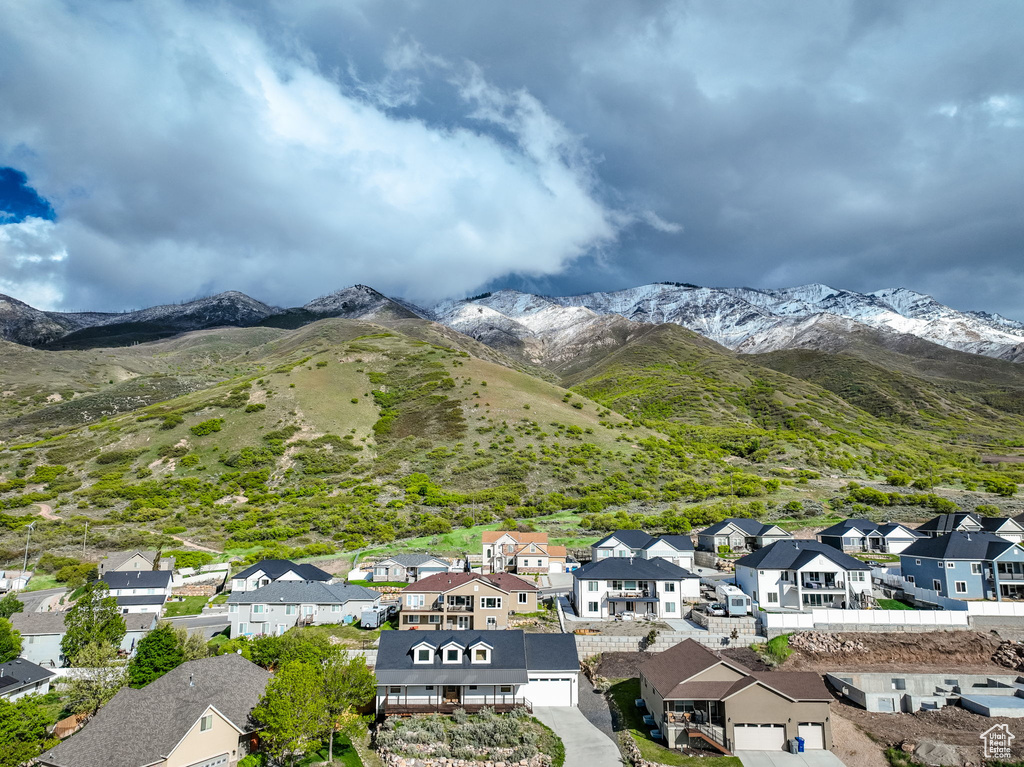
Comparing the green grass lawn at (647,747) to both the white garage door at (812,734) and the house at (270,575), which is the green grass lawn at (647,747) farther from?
the house at (270,575)

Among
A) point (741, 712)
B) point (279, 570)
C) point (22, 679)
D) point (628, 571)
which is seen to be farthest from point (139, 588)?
point (741, 712)

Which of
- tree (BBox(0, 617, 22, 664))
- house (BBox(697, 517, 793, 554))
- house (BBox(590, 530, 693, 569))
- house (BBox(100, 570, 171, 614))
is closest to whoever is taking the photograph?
tree (BBox(0, 617, 22, 664))

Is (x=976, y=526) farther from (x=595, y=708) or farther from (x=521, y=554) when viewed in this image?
(x=595, y=708)

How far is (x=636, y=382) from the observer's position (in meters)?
197

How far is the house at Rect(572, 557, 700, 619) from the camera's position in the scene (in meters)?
46.7

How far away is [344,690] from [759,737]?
21.1 m

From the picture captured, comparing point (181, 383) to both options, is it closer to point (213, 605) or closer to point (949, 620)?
point (213, 605)

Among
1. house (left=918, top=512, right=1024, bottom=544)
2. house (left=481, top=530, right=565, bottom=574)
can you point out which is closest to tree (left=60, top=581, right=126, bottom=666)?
house (left=481, top=530, right=565, bottom=574)

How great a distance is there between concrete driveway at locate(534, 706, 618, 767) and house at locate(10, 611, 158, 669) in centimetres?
2764

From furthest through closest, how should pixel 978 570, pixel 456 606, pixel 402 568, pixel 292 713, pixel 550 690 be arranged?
pixel 402 568 < pixel 978 570 < pixel 456 606 < pixel 550 690 < pixel 292 713

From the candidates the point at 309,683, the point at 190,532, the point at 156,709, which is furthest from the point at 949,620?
the point at 190,532

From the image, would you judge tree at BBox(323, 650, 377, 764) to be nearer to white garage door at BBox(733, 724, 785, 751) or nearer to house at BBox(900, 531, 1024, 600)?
white garage door at BBox(733, 724, 785, 751)

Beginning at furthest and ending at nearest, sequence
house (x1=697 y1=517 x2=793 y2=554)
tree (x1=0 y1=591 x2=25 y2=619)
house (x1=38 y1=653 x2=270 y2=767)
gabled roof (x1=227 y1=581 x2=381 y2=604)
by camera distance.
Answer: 1. house (x1=697 y1=517 x2=793 y2=554)
2. tree (x1=0 y1=591 x2=25 y2=619)
3. gabled roof (x1=227 y1=581 x2=381 y2=604)
4. house (x1=38 y1=653 x2=270 y2=767)

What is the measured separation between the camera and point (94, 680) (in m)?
34.3
